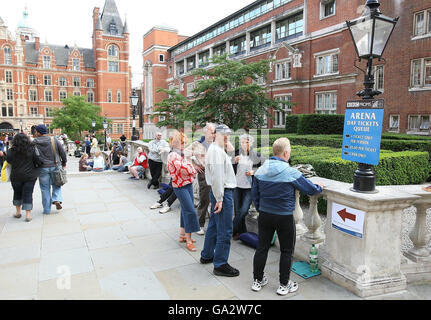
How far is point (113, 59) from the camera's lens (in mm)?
69812

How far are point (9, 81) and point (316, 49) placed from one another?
61086 millimetres

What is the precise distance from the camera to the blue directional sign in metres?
3.69

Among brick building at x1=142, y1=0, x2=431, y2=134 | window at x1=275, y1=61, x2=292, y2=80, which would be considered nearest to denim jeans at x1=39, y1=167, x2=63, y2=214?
brick building at x1=142, y1=0, x2=431, y2=134

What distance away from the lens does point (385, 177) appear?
8672 millimetres

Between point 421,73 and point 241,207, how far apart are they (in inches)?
780

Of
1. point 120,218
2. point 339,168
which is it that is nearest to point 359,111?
point 339,168

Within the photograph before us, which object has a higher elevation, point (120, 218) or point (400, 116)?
point (400, 116)

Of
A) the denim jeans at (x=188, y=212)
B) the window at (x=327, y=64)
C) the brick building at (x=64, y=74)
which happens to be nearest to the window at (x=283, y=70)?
the window at (x=327, y=64)

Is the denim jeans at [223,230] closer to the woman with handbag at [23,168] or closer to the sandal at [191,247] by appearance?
the sandal at [191,247]

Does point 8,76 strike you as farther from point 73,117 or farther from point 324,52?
point 324,52
